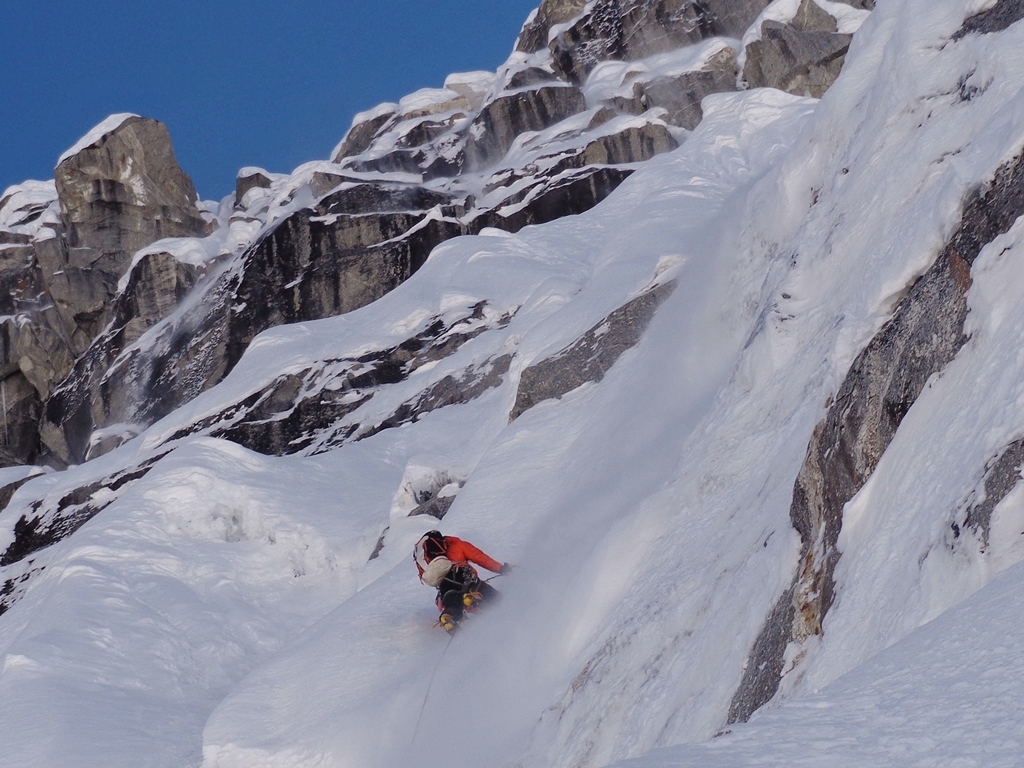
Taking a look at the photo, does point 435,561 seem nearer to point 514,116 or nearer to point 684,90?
point 684,90

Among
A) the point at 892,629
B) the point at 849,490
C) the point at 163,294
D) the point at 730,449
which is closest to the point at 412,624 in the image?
the point at 730,449

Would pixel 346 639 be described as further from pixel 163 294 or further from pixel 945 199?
pixel 163 294

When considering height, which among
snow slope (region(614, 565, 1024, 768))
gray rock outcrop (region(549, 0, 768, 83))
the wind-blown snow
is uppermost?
the wind-blown snow

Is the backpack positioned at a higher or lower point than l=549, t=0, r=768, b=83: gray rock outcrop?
lower

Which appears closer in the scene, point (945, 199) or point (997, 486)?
point (997, 486)

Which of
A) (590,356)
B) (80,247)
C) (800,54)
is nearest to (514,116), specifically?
(800,54)

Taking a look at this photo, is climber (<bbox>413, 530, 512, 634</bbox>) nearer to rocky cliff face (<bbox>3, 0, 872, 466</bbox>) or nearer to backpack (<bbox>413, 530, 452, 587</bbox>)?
backpack (<bbox>413, 530, 452, 587</bbox>)

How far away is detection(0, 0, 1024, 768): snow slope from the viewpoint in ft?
16.4

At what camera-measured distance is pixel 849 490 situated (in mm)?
6320

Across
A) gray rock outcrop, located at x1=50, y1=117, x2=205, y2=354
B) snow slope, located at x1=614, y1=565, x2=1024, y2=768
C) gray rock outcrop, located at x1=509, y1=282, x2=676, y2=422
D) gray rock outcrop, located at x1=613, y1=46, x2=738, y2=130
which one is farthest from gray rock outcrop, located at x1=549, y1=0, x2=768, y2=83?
snow slope, located at x1=614, y1=565, x2=1024, y2=768

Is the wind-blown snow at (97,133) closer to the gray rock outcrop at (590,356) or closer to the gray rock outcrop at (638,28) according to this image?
the gray rock outcrop at (638,28)

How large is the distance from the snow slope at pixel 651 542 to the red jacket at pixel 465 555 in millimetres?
268

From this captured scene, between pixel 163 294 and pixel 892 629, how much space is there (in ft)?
158

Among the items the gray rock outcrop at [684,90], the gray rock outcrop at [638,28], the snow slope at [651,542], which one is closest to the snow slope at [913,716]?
the snow slope at [651,542]
